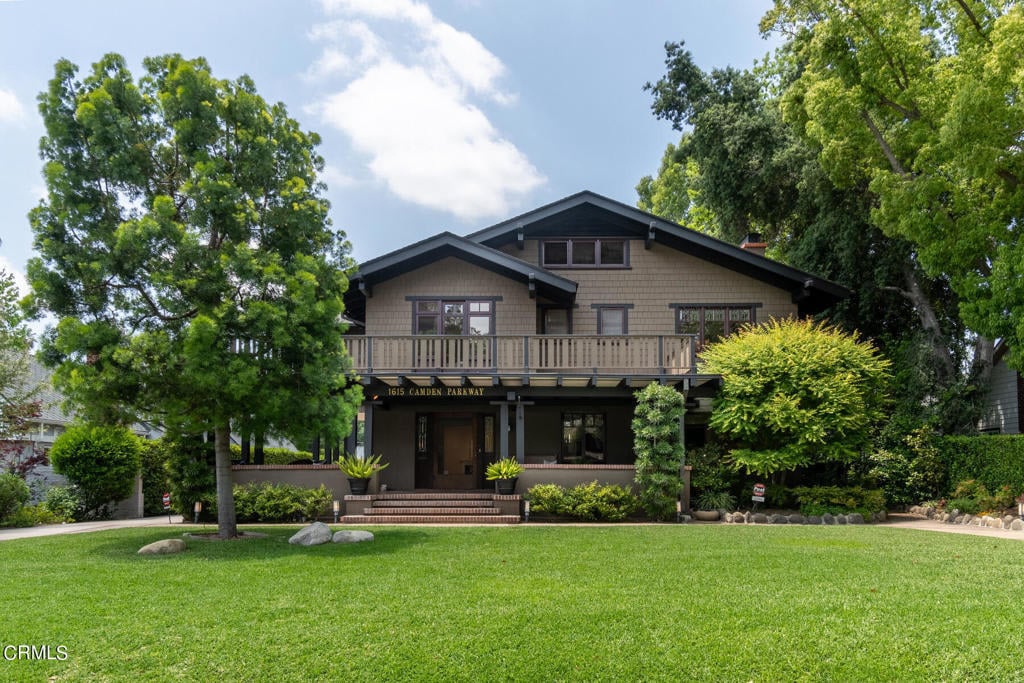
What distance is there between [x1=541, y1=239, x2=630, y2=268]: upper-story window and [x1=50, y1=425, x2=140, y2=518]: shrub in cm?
1209

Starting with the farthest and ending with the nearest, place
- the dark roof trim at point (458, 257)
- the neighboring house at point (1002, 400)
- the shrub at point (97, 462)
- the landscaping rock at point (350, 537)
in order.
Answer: the neighboring house at point (1002, 400) < the dark roof trim at point (458, 257) < the shrub at point (97, 462) < the landscaping rock at point (350, 537)

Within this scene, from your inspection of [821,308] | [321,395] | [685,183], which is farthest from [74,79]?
[685,183]

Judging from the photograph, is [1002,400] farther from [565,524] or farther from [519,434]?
[519,434]

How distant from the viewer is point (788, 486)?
59.9 feet

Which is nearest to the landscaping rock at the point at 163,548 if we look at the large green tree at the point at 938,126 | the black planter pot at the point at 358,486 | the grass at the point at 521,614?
the grass at the point at 521,614

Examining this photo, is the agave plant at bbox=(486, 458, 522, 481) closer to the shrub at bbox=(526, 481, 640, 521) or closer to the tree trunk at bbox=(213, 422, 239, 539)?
the shrub at bbox=(526, 481, 640, 521)

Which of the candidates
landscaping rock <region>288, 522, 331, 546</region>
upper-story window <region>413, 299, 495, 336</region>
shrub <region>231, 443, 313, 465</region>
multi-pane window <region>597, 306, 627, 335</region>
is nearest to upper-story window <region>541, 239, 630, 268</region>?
multi-pane window <region>597, 306, 627, 335</region>

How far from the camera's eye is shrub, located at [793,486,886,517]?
50.8 feet

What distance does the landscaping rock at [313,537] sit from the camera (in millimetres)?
10734

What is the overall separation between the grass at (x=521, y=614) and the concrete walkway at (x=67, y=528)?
3.82 m

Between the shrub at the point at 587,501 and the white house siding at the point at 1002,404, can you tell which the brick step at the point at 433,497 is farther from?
the white house siding at the point at 1002,404

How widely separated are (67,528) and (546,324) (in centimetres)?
1269

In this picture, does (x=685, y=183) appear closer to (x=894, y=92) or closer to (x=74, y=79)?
(x=894, y=92)

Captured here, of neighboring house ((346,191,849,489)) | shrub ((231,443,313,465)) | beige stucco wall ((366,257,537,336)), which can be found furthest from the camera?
shrub ((231,443,313,465))
